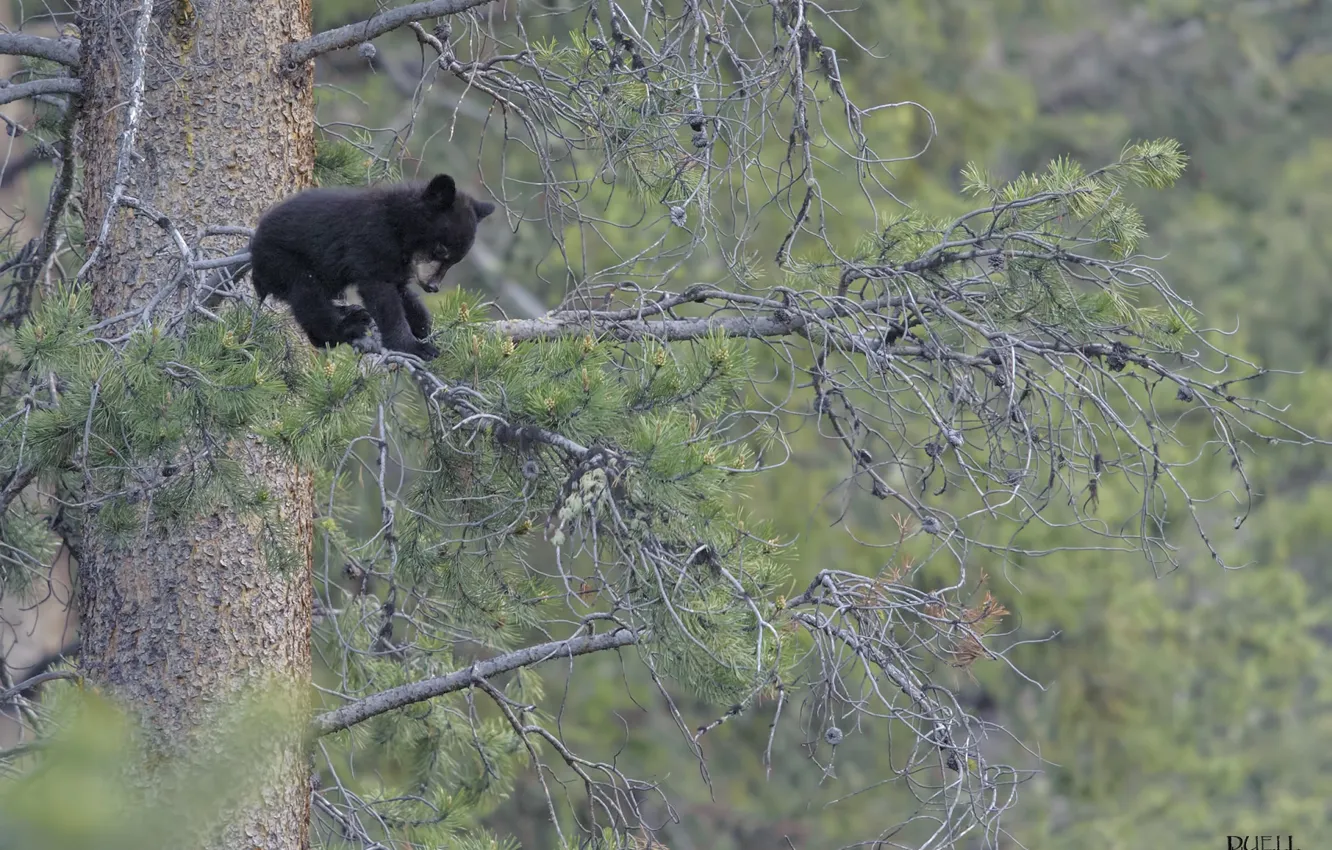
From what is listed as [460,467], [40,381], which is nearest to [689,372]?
[460,467]

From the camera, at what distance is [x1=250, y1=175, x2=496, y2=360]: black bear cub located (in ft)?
13.1

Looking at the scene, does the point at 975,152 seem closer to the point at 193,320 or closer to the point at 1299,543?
the point at 1299,543

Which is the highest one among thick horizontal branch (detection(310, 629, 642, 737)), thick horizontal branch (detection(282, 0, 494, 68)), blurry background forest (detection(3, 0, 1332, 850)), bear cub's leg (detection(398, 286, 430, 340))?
thick horizontal branch (detection(282, 0, 494, 68))

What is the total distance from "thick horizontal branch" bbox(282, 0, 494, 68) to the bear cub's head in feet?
1.47

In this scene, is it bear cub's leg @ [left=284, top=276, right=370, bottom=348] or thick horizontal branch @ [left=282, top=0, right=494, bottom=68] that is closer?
thick horizontal branch @ [left=282, top=0, right=494, bottom=68]

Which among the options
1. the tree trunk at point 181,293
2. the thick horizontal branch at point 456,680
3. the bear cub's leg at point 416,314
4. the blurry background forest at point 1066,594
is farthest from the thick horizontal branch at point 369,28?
Result: the blurry background forest at point 1066,594

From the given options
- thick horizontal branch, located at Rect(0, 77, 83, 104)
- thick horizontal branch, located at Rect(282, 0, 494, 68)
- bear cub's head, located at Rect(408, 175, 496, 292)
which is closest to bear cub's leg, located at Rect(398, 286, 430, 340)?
bear cub's head, located at Rect(408, 175, 496, 292)

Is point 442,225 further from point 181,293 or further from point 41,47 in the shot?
point 41,47

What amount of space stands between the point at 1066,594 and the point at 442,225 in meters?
8.18

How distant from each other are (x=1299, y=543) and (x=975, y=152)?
4.94 meters

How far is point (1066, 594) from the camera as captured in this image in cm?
1117

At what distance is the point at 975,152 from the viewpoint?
1242 cm

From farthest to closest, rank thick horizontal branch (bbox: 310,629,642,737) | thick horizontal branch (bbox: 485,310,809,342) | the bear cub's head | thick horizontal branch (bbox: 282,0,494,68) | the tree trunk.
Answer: the bear cub's head < the tree trunk < thick horizontal branch (bbox: 485,310,809,342) < thick horizontal branch (bbox: 282,0,494,68) < thick horizontal branch (bbox: 310,629,642,737)

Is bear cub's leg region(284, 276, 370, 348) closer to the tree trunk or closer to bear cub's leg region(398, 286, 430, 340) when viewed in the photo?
bear cub's leg region(398, 286, 430, 340)
